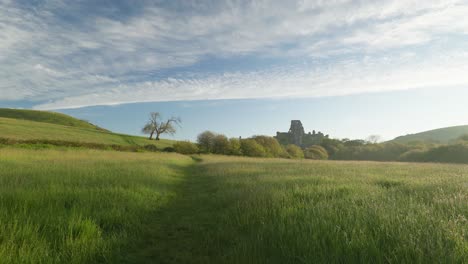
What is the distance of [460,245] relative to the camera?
9.40 feet

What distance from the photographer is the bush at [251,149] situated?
221 feet

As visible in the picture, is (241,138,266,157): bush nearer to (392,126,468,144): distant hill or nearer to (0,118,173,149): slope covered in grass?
(0,118,173,149): slope covered in grass

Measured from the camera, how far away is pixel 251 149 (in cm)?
6762

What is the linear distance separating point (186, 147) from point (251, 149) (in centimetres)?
Result: 1731

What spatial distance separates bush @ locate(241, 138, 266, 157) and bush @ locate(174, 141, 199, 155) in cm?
1271

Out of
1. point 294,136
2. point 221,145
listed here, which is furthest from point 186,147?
point 294,136

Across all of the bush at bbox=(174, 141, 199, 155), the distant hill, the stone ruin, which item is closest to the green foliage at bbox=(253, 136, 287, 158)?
the bush at bbox=(174, 141, 199, 155)

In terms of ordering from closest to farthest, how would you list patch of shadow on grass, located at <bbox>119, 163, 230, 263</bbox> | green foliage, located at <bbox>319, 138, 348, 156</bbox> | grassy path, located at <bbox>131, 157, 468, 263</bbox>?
1. grassy path, located at <bbox>131, 157, 468, 263</bbox>
2. patch of shadow on grass, located at <bbox>119, 163, 230, 263</bbox>
3. green foliage, located at <bbox>319, 138, 348, 156</bbox>

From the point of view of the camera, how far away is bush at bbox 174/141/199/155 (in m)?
66.3

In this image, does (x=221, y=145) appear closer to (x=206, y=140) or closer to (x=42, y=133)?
(x=206, y=140)

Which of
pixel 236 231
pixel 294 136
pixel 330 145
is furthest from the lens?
pixel 294 136

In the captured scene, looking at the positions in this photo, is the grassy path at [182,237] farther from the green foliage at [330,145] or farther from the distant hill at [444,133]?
the distant hill at [444,133]

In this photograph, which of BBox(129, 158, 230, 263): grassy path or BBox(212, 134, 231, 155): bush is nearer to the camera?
BBox(129, 158, 230, 263): grassy path

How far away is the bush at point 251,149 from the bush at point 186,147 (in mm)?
12710
